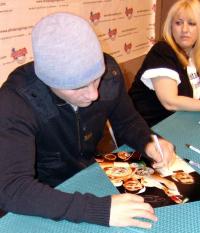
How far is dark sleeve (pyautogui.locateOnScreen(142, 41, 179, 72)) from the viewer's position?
5.04 ft

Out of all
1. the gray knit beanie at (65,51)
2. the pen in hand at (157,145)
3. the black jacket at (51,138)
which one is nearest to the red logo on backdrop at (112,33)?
the black jacket at (51,138)

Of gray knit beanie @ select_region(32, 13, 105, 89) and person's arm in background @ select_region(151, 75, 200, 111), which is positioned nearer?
gray knit beanie @ select_region(32, 13, 105, 89)

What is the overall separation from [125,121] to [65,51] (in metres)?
0.48

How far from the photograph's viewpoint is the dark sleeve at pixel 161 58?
5.04 feet

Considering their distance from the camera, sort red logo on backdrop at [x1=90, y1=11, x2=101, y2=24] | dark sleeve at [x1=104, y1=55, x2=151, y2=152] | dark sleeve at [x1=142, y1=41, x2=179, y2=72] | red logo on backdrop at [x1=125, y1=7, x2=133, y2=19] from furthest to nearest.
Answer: red logo on backdrop at [x1=125, y1=7, x2=133, y2=19], red logo on backdrop at [x1=90, y1=11, x2=101, y2=24], dark sleeve at [x1=142, y1=41, x2=179, y2=72], dark sleeve at [x1=104, y1=55, x2=151, y2=152]

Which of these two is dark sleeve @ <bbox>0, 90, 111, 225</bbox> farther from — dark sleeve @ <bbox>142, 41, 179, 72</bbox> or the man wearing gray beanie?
dark sleeve @ <bbox>142, 41, 179, 72</bbox>

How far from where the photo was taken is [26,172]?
801mm

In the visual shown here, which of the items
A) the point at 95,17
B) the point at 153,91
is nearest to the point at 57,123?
the point at 153,91

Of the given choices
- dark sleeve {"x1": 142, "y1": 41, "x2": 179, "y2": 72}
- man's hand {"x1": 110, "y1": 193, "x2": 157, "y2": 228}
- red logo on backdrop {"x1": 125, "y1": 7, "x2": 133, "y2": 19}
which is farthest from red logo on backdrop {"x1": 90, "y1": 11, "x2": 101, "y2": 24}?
man's hand {"x1": 110, "y1": 193, "x2": 157, "y2": 228}

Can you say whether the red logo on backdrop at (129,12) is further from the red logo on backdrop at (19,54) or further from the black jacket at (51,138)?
the black jacket at (51,138)

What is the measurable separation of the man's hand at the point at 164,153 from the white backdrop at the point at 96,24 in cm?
99

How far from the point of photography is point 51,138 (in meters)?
1.01

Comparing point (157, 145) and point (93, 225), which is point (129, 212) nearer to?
point (93, 225)

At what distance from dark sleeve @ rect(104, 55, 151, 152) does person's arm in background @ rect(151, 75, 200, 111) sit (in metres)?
0.34
